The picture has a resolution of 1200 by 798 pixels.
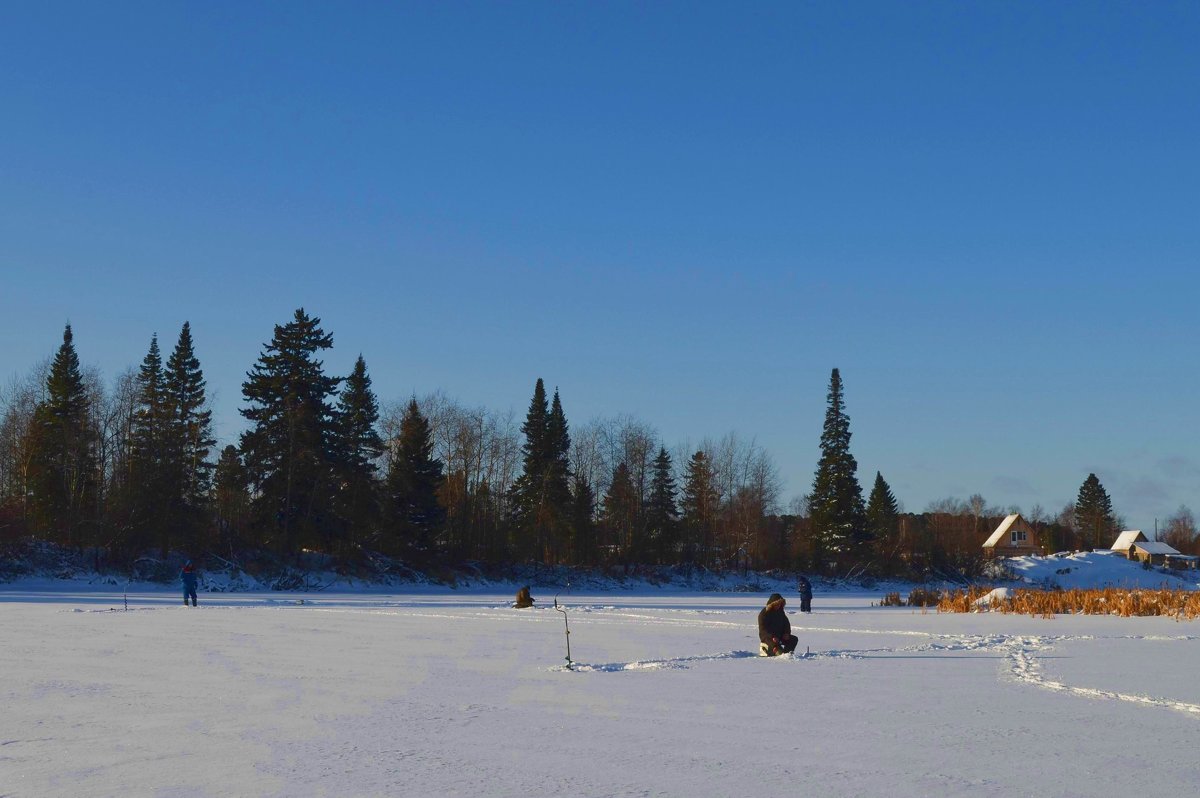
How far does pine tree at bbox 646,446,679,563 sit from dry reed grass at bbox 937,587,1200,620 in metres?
45.1

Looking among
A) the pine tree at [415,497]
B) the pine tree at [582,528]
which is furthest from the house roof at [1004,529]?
the pine tree at [415,497]

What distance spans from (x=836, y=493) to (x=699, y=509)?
1104 centimetres

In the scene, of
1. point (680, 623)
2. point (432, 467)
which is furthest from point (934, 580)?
point (680, 623)

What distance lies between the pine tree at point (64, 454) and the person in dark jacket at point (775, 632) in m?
45.0

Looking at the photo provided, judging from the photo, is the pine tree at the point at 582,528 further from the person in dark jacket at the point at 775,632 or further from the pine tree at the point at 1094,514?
the pine tree at the point at 1094,514

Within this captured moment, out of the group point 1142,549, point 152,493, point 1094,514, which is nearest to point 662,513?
point 152,493

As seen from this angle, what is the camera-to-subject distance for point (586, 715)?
443 inches

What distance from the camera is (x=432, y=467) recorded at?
63906mm

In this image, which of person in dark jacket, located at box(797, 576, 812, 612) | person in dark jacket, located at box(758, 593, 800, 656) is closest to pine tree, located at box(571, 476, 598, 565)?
person in dark jacket, located at box(797, 576, 812, 612)

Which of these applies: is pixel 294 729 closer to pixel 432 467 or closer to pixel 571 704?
pixel 571 704

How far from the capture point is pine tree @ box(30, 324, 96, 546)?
56781mm

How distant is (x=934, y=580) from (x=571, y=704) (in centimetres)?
7132

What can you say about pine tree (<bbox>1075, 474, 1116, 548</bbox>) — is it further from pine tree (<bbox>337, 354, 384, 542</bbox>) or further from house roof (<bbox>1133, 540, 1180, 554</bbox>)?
pine tree (<bbox>337, 354, 384, 542</bbox>)

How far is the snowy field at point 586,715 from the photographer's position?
8047 millimetres
